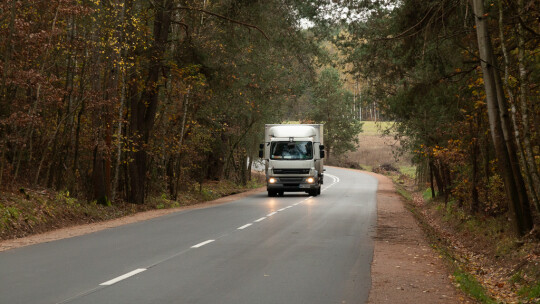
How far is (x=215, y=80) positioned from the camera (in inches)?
972

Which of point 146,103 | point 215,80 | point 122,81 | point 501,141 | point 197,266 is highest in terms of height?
point 215,80

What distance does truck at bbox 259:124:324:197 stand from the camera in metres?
32.6

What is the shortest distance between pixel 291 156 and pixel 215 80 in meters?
9.23

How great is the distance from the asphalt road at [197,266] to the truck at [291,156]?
15.3 m

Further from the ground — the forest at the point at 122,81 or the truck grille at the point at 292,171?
the forest at the point at 122,81

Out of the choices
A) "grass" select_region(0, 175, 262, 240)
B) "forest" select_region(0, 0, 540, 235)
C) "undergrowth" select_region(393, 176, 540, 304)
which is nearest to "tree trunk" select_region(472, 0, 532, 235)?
"forest" select_region(0, 0, 540, 235)

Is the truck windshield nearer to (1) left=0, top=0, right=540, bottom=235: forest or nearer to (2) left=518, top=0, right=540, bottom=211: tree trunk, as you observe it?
(1) left=0, top=0, right=540, bottom=235: forest

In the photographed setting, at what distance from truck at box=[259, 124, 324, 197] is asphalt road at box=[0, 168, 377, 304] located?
15259 mm

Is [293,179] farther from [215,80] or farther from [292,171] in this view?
[215,80]

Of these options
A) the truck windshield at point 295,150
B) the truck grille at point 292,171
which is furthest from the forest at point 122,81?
the truck grille at point 292,171

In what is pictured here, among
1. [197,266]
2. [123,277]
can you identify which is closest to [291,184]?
[197,266]

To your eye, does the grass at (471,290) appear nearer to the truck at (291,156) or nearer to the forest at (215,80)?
the forest at (215,80)

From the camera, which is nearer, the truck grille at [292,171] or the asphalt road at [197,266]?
the asphalt road at [197,266]

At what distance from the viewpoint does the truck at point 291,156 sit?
32625 mm
